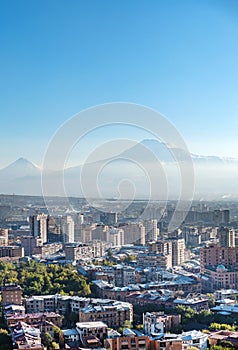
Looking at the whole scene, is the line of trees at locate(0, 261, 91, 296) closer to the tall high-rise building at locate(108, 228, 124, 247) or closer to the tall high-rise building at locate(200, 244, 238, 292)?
the tall high-rise building at locate(200, 244, 238, 292)

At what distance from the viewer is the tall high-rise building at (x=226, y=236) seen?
7840 mm

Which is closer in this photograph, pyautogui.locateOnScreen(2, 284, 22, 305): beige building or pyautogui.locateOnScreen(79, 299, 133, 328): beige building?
pyautogui.locateOnScreen(79, 299, 133, 328): beige building

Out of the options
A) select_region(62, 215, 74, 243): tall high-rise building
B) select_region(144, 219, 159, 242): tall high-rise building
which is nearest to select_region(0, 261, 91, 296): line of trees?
select_region(144, 219, 159, 242): tall high-rise building

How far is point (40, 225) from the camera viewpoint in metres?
10.3

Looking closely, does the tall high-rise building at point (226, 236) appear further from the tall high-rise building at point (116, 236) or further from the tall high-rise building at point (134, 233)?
the tall high-rise building at point (116, 236)

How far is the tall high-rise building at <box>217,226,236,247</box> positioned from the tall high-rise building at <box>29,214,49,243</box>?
11.2ft

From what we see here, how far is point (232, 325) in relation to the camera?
418 cm

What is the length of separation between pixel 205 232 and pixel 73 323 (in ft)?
19.6

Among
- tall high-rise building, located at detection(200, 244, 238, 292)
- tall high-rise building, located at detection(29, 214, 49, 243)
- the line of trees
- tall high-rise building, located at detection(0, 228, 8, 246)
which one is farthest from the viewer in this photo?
tall high-rise building, located at detection(29, 214, 49, 243)

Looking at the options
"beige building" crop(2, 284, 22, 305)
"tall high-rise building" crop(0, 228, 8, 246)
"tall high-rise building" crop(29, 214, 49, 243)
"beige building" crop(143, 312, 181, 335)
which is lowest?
"beige building" crop(143, 312, 181, 335)

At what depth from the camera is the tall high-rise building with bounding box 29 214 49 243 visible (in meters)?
10.2

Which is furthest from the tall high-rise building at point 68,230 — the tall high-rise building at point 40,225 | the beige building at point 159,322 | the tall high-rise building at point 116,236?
the beige building at point 159,322

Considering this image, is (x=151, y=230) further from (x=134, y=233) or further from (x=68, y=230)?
(x=68, y=230)

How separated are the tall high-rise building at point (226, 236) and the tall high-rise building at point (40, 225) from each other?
3.40m
